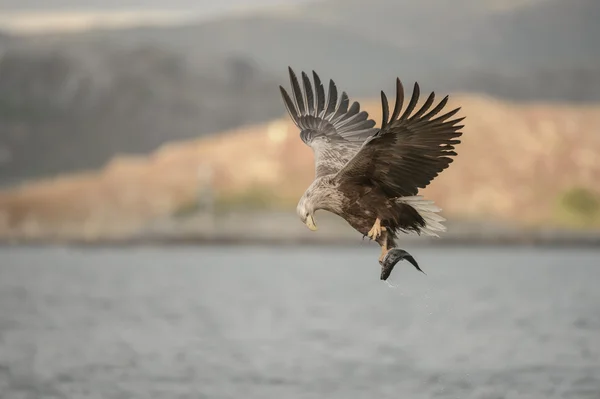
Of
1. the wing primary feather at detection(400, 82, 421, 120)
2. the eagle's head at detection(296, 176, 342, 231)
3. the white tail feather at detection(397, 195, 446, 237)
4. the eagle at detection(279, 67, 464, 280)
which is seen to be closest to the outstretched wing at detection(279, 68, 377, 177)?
the eagle at detection(279, 67, 464, 280)

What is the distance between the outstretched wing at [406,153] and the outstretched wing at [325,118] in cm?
196

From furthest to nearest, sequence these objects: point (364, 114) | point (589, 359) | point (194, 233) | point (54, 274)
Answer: point (194, 233) < point (54, 274) < point (589, 359) < point (364, 114)

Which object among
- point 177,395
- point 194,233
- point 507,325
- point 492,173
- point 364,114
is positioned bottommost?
point 177,395

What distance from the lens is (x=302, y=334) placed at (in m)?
31.8

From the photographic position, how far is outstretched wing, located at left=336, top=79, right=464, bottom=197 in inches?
486

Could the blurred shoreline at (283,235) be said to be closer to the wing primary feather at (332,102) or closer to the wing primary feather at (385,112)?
the wing primary feather at (332,102)

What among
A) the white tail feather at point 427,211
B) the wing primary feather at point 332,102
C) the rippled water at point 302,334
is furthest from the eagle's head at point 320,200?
the rippled water at point 302,334

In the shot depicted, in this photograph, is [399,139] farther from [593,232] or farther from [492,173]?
[492,173]

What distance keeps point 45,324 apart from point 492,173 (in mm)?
71830

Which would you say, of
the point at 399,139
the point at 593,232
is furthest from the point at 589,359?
the point at 593,232

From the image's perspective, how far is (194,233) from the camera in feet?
310

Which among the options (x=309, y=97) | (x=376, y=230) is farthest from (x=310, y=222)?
(x=309, y=97)

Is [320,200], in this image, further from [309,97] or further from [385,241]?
[309,97]

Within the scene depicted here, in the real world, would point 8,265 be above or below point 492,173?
below
